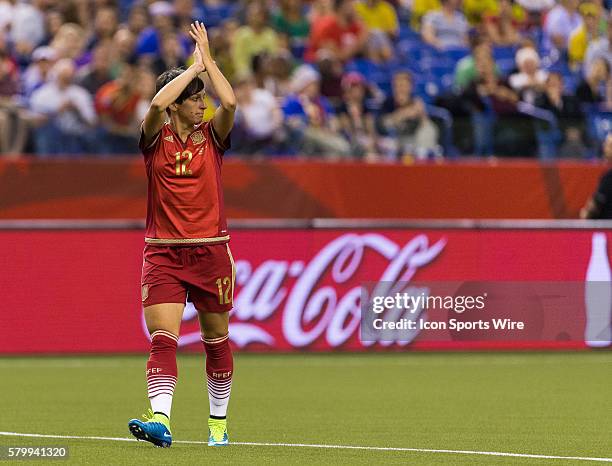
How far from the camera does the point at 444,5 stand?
73.4 feet

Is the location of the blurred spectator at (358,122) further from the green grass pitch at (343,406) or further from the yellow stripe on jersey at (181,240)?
the yellow stripe on jersey at (181,240)

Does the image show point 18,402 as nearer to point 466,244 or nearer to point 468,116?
point 466,244

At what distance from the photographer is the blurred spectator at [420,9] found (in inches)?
893

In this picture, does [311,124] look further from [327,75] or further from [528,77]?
[528,77]

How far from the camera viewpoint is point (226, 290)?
8.74 m

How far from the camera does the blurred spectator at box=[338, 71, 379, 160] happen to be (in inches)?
717

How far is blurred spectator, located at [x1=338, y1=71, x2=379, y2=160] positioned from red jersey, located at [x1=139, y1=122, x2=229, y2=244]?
31.4 feet

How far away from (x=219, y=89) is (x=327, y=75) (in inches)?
448

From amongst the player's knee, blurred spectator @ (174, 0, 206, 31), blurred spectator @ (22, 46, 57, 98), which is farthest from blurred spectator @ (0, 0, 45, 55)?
the player's knee

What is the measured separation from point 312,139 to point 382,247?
7.22 feet

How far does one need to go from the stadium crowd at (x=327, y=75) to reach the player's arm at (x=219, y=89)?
8.37m

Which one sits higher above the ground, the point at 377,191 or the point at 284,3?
the point at 284,3

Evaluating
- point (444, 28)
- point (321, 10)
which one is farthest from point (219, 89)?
point (444, 28)

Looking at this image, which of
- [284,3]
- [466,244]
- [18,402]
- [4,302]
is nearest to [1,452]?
[18,402]
